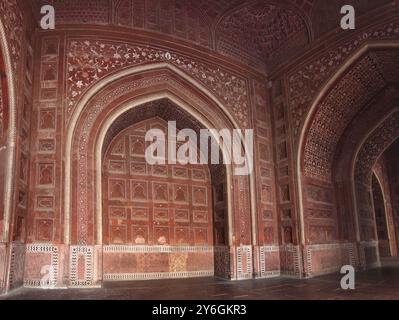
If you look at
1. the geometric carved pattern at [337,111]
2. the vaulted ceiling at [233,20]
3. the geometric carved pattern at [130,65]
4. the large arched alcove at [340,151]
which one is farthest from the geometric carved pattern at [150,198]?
the geometric carved pattern at [337,111]

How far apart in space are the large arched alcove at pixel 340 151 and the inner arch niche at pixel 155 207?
251 centimetres

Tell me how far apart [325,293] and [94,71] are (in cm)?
683

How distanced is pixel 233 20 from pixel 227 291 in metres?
7.32

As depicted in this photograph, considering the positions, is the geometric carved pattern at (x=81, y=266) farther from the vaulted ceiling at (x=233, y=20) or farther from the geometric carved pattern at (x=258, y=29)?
the geometric carved pattern at (x=258, y=29)

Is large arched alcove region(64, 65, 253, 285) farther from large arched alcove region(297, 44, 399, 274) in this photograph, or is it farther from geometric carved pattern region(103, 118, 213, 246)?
large arched alcove region(297, 44, 399, 274)

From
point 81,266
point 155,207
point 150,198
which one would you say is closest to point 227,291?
point 81,266

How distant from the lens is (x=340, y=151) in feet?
39.8

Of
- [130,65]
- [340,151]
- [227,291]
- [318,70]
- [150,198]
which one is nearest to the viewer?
[227,291]

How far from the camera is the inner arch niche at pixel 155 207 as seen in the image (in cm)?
955

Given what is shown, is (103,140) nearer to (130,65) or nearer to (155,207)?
(130,65)

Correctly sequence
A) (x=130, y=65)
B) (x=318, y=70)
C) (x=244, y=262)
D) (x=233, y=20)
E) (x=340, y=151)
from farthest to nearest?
1. (x=340, y=151)
2. (x=233, y=20)
3. (x=318, y=70)
4. (x=244, y=262)
5. (x=130, y=65)

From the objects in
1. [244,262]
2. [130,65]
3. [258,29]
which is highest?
[258,29]
